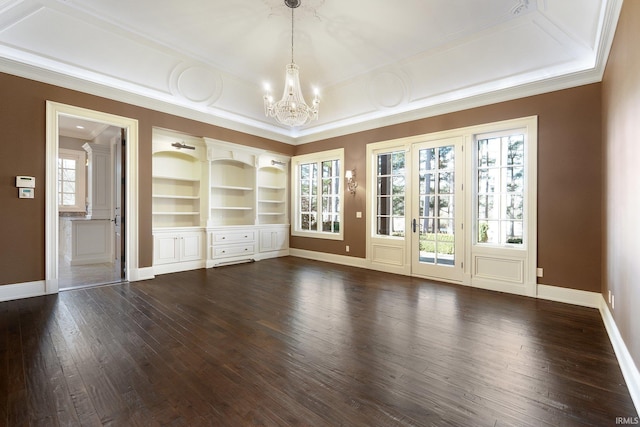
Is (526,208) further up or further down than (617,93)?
further down

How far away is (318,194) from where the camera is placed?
7.24 m

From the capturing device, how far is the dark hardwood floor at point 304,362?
1.76 m

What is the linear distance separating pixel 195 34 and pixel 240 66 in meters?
0.98

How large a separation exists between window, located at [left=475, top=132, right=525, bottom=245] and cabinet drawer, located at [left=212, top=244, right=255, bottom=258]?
15.7 ft

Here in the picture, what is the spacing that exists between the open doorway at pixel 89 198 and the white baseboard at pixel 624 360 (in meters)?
7.12

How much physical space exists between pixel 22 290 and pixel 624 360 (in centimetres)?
673

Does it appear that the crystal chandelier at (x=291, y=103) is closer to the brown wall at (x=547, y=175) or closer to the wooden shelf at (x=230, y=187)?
the wooden shelf at (x=230, y=187)

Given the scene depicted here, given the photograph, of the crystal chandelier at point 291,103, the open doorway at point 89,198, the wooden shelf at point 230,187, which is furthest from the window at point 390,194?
the open doorway at point 89,198

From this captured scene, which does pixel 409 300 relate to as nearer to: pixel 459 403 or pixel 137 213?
pixel 459 403

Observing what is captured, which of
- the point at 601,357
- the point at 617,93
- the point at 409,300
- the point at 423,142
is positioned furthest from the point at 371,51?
the point at 601,357

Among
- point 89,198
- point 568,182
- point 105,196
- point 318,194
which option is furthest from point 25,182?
point 568,182

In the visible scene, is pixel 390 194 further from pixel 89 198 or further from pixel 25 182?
pixel 89 198

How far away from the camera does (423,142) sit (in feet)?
17.6

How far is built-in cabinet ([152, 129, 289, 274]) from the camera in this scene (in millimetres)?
5660
